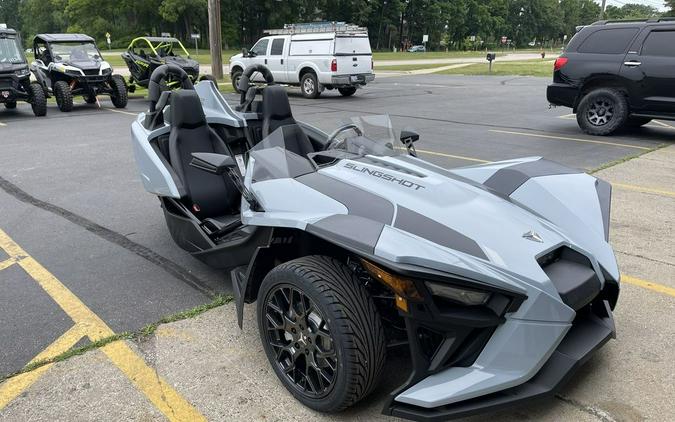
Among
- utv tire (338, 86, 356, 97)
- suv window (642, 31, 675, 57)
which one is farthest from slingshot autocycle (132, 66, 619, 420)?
utv tire (338, 86, 356, 97)

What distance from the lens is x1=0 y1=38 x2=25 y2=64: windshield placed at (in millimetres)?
12738

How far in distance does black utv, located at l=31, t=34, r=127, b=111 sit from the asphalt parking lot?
1851 mm

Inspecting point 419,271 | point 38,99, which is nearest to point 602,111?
point 419,271

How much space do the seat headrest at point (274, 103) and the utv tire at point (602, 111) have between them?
739cm

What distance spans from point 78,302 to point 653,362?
3583 mm

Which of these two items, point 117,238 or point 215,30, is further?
point 215,30

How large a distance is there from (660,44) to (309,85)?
34.0ft

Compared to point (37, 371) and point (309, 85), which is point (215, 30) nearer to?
point (309, 85)

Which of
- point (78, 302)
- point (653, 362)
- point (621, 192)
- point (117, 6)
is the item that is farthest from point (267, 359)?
point (117, 6)

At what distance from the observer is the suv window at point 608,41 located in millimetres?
9305

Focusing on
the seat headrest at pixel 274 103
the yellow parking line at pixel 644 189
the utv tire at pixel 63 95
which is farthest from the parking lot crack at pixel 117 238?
the utv tire at pixel 63 95

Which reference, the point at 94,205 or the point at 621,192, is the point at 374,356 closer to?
the point at 94,205

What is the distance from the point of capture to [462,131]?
10.3 metres

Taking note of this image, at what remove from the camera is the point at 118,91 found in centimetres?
1428
